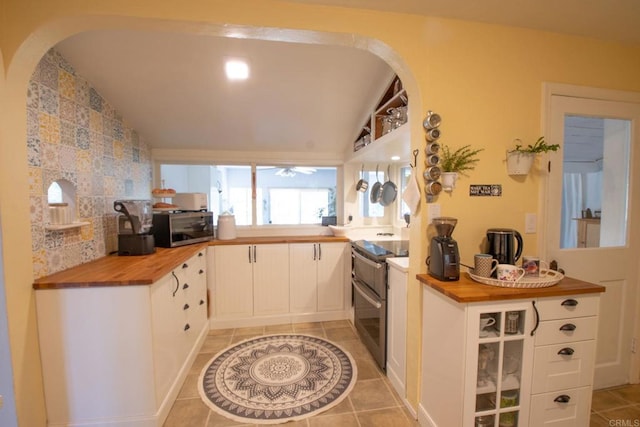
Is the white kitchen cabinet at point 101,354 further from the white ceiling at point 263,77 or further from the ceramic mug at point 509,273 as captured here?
the ceramic mug at point 509,273

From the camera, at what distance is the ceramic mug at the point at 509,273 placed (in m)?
1.43

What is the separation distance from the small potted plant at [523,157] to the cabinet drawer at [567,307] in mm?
741

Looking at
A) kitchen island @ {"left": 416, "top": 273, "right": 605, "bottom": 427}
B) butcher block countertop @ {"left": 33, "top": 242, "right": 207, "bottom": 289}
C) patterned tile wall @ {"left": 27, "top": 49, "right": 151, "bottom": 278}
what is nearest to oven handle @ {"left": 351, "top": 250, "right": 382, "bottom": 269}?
kitchen island @ {"left": 416, "top": 273, "right": 605, "bottom": 427}

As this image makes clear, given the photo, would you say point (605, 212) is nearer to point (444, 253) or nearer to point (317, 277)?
point (444, 253)

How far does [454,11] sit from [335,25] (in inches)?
27.0

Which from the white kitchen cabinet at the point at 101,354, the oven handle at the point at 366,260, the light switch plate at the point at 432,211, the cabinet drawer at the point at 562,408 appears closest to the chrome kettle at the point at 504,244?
the light switch plate at the point at 432,211

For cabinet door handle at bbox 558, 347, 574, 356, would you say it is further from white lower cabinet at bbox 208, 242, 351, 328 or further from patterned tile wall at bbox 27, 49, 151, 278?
patterned tile wall at bbox 27, 49, 151, 278

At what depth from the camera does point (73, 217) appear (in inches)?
75.0

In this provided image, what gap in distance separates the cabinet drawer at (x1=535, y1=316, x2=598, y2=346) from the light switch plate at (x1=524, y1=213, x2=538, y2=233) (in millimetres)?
557

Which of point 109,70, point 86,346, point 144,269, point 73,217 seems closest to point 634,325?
point 144,269

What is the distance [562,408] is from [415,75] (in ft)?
6.34

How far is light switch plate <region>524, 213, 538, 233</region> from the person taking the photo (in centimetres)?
175

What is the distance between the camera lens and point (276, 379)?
209 cm

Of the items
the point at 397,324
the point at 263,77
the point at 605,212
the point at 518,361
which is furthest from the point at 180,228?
the point at 605,212
